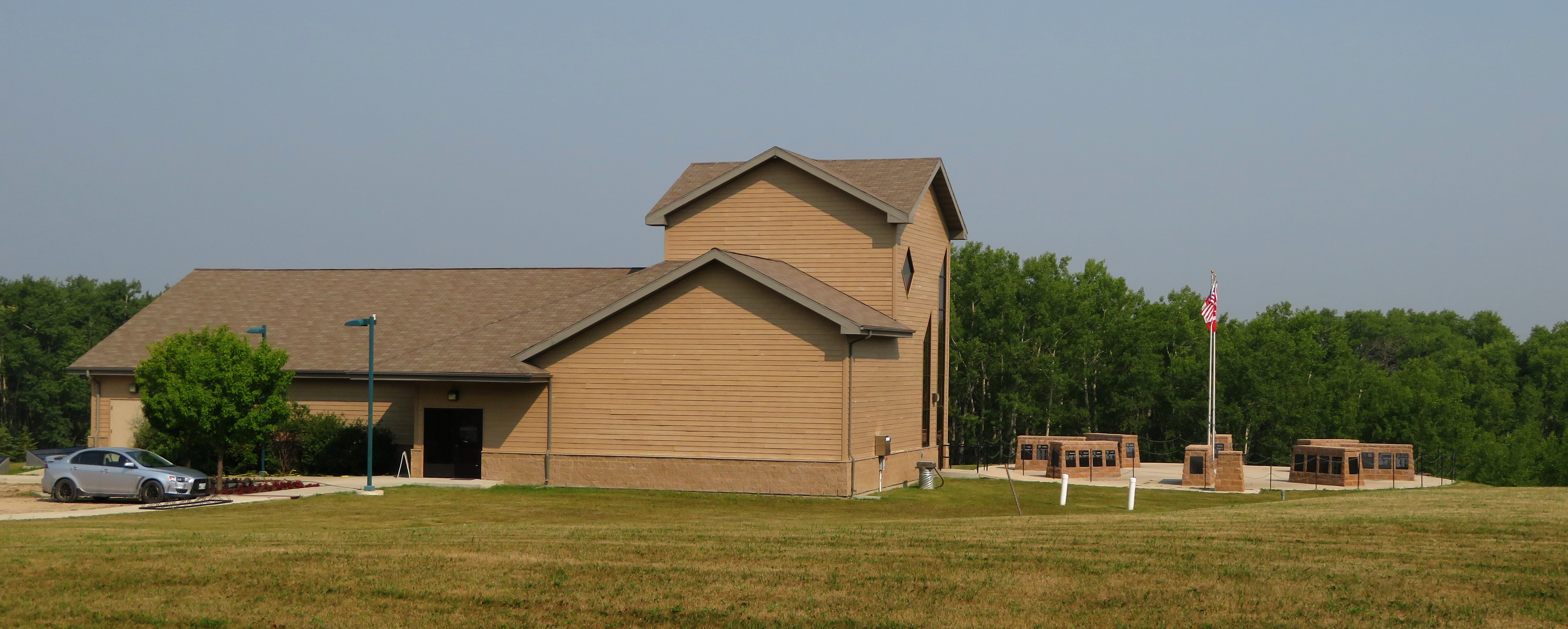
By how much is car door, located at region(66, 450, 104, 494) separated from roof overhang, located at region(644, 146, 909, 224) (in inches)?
614

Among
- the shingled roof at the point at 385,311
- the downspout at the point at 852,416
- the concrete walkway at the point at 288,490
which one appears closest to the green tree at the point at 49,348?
the shingled roof at the point at 385,311

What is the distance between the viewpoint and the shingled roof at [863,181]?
3475 cm

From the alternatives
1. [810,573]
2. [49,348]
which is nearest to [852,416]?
[810,573]

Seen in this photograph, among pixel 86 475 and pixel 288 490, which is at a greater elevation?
pixel 86 475

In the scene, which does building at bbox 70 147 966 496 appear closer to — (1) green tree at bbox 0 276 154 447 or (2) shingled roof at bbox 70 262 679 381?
(2) shingled roof at bbox 70 262 679 381

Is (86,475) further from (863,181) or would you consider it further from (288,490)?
(863,181)

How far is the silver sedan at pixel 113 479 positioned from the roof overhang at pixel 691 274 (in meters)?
8.43

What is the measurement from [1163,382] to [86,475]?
57.1 metres

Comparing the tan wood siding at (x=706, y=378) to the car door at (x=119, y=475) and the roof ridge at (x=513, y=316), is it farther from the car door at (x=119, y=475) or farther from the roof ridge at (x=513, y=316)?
the car door at (x=119, y=475)

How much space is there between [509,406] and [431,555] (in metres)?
16.0

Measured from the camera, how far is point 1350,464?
123 ft

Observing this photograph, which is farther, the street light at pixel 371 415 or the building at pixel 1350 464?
the building at pixel 1350 464

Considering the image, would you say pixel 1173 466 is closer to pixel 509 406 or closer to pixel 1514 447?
pixel 509 406

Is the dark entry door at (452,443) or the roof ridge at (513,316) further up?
the roof ridge at (513,316)
